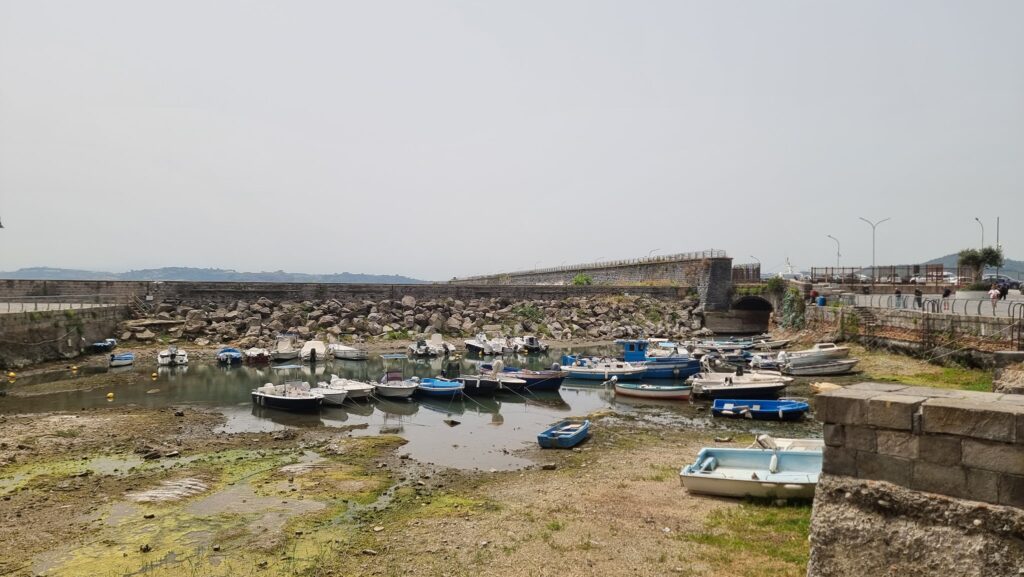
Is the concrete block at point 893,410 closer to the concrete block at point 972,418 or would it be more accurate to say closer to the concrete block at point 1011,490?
the concrete block at point 972,418

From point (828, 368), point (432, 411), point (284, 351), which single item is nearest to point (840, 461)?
point (432, 411)

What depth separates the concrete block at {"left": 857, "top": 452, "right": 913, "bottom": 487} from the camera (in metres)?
6.23

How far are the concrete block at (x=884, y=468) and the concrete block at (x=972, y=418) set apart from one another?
466mm

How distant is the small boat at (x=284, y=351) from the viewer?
40688 millimetres

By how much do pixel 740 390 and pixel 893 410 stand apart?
837 inches

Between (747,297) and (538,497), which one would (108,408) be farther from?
(747,297)

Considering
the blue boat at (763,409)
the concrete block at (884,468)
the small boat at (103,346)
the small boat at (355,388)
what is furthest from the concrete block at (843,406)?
the small boat at (103,346)

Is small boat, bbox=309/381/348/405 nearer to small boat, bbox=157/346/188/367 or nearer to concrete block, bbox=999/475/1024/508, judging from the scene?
small boat, bbox=157/346/188/367

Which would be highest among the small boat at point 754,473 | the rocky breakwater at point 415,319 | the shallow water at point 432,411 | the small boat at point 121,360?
the rocky breakwater at point 415,319

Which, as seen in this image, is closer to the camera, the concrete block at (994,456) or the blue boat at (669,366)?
the concrete block at (994,456)

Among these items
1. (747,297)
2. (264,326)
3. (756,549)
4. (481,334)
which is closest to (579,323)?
(481,334)

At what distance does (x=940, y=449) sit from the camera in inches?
237

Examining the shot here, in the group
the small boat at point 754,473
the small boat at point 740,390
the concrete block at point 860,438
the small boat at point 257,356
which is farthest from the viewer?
the small boat at point 257,356

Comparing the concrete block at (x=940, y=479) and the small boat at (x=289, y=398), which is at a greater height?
the concrete block at (x=940, y=479)
